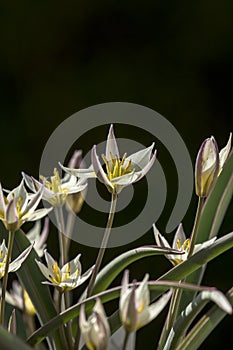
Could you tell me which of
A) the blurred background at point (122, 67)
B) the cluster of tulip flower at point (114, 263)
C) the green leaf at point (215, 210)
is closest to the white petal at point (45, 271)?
the cluster of tulip flower at point (114, 263)

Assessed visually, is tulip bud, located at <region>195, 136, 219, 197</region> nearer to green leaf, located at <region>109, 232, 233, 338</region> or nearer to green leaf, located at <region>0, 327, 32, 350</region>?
green leaf, located at <region>109, 232, 233, 338</region>

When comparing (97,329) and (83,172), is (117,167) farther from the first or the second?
(97,329)

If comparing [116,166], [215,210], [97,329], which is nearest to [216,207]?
[215,210]

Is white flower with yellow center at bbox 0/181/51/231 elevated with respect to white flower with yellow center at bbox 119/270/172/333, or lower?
elevated

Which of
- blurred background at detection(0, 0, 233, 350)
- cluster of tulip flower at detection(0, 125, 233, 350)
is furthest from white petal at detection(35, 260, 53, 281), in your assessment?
blurred background at detection(0, 0, 233, 350)

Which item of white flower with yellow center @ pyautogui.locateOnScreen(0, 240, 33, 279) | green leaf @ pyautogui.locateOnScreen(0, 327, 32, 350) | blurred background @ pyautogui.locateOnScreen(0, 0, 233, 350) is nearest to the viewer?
green leaf @ pyautogui.locateOnScreen(0, 327, 32, 350)
